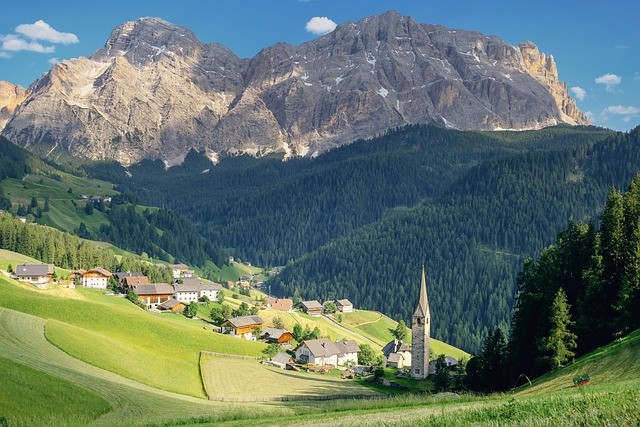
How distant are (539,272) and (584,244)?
6738 millimetres

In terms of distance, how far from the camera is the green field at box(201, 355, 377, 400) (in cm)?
8094

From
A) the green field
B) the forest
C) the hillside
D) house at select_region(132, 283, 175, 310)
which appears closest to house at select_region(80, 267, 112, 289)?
house at select_region(132, 283, 175, 310)

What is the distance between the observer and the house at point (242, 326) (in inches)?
5664

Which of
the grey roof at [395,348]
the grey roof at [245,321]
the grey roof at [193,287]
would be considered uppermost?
the grey roof at [193,287]

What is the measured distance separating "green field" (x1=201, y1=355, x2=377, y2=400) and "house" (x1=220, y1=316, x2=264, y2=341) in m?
34.5

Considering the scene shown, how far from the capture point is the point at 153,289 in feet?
531

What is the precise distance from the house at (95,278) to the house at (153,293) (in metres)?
10.5

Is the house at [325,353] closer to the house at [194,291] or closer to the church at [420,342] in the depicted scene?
the church at [420,342]

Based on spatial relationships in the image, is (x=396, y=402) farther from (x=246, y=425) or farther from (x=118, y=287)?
(x=118, y=287)

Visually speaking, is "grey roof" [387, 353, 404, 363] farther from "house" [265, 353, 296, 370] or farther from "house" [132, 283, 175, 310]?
"house" [132, 283, 175, 310]

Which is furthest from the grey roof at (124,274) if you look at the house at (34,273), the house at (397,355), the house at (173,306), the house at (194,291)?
the house at (397,355)

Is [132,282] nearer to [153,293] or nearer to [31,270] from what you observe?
[153,293]

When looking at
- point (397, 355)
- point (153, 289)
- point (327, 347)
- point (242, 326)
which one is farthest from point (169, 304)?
point (397, 355)

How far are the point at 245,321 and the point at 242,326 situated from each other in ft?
9.03
